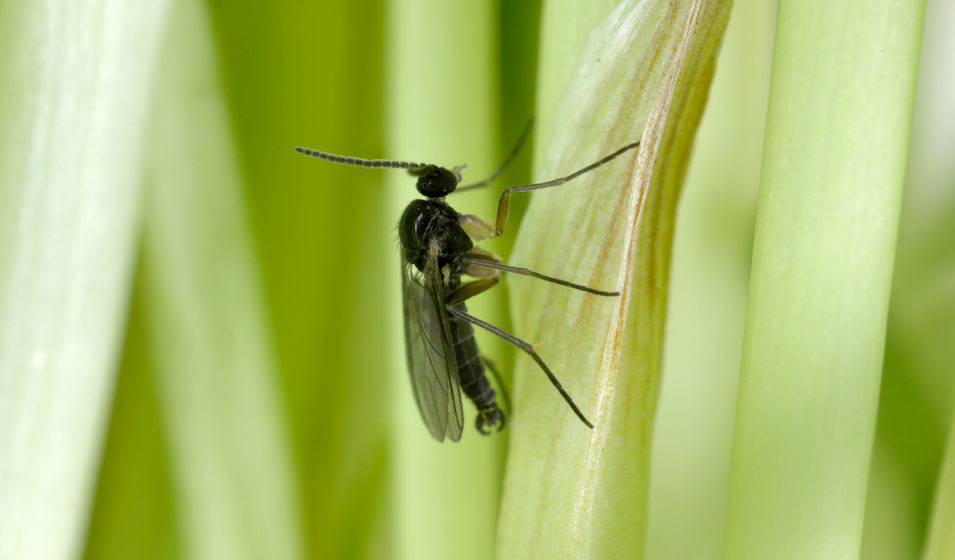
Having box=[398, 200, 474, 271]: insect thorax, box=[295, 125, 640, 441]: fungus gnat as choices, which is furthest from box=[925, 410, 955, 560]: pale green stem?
box=[398, 200, 474, 271]: insect thorax

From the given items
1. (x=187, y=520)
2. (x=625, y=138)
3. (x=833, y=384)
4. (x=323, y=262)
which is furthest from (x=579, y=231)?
(x=187, y=520)

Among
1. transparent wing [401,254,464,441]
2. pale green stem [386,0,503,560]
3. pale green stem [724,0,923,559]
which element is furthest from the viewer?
transparent wing [401,254,464,441]

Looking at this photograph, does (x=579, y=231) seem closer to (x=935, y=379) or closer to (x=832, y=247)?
(x=832, y=247)

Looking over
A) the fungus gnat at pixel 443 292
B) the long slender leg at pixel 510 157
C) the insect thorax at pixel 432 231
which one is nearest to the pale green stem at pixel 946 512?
the fungus gnat at pixel 443 292

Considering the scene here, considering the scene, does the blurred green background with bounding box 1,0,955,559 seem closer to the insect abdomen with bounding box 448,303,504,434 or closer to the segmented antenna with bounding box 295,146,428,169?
the segmented antenna with bounding box 295,146,428,169

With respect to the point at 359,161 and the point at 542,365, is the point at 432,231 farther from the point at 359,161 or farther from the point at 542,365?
the point at 542,365

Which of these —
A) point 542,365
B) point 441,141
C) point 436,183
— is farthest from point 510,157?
point 542,365
